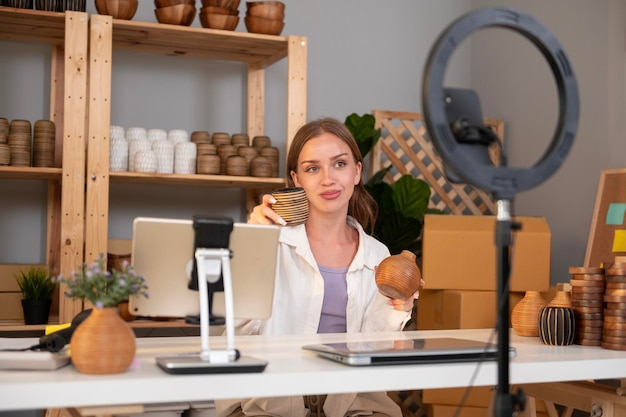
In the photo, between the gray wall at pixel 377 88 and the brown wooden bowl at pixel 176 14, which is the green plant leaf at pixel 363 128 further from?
the brown wooden bowl at pixel 176 14

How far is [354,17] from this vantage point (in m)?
Result: 4.19

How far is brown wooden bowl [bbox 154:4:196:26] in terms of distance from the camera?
3.27 m

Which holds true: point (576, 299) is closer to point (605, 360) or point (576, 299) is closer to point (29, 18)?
point (605, 360)

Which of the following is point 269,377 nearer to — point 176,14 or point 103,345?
point 103,345

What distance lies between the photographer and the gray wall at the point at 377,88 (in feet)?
11.4

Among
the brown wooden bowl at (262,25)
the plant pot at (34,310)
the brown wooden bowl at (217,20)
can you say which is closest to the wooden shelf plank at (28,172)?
the plant pot at (34,310)

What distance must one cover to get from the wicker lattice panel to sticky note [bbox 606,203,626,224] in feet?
3.60

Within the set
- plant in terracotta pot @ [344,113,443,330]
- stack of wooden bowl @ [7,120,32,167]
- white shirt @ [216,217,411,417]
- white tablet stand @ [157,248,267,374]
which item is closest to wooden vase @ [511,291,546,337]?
white shirt @ [216,217,411,417]

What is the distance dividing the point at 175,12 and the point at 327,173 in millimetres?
1196

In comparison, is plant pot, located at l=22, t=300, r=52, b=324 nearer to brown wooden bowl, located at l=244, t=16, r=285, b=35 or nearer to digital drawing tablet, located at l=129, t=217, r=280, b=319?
brown wooden bowl, located at l=244, t=16, r=285, b=35

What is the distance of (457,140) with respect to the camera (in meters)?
1.12

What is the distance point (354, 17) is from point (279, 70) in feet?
1.73

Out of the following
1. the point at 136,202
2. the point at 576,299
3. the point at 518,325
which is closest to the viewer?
the point at 576,299

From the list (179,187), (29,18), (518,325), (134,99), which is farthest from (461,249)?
(29,18)
